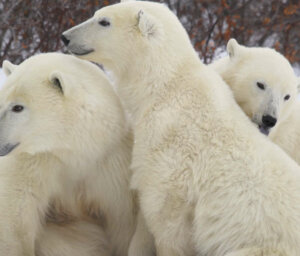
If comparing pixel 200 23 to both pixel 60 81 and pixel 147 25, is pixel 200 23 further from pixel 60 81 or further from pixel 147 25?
pixel 60 81

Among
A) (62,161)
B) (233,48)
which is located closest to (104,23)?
(62,161)

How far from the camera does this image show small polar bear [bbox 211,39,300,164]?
3465 mm

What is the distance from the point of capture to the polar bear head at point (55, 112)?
3051mm

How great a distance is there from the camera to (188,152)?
301 centimetres

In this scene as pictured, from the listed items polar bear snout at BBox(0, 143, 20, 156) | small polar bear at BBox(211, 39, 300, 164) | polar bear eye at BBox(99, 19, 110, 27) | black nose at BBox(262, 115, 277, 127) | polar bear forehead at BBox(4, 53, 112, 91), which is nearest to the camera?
polar bear snout at BBox(0, 143, 20, 156)

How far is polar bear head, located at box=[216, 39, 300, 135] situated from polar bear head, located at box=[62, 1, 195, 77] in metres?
0.57

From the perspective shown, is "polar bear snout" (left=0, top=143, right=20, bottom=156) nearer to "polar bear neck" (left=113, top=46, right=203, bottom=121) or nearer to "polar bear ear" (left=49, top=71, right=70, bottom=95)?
"polar bear ear" (left=49, top=71, right=70, bottom=95)

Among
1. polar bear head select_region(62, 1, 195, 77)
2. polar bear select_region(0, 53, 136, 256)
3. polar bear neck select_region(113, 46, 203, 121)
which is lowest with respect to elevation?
polar bear select_region(0, 53, 136, 256)

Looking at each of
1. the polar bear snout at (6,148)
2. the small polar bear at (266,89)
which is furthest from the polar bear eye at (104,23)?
the small polar bear at (266,89)

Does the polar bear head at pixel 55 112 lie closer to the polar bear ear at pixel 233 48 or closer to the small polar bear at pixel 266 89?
the small polar bear at pixel 266 89

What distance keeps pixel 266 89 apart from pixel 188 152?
0.83 m

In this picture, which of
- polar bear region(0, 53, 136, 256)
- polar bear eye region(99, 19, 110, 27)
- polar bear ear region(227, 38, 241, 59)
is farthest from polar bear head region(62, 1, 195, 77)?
polar bear ear region(227, 38, 241, 59)

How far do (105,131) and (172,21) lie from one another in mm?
710

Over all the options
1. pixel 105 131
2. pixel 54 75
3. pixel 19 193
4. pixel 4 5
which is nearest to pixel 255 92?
pixel 105 131
